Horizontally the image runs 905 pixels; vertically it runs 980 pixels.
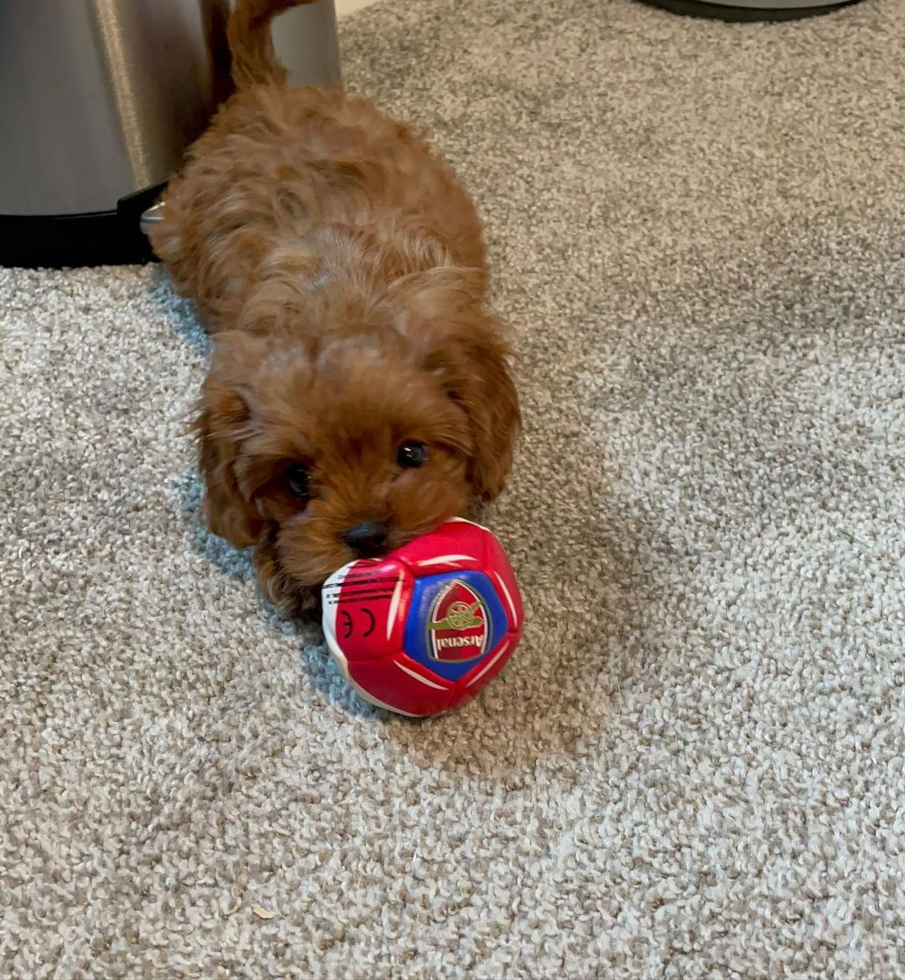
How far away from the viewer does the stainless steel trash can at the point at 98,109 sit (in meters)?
1.65

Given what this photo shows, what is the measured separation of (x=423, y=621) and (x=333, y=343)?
0.36 meters

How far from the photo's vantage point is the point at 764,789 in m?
1.18

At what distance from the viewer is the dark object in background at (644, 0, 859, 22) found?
8.23ft

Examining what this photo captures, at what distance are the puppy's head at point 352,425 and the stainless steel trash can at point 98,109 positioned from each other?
706mm

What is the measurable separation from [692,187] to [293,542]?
1.31 metres

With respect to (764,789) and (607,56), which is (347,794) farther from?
(607,56)

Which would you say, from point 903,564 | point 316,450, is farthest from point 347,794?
point 903,564

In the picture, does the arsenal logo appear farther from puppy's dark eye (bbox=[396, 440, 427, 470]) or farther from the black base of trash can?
the black base of trash can

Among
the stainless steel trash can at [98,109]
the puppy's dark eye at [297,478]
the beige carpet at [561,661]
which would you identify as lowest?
the beige carpet at [561,661]

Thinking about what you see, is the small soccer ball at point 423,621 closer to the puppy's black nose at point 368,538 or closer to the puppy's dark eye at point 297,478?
the puppy's black nose at point 368,538

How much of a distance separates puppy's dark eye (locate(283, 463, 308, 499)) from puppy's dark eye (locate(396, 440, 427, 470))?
0.41 feet

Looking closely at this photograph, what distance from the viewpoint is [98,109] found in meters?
1.74

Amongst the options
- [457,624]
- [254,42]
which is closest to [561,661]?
[457,624]

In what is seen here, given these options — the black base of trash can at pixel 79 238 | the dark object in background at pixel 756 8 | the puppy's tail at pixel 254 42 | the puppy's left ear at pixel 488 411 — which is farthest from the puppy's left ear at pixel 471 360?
the dark object in background at pixel 756 8
